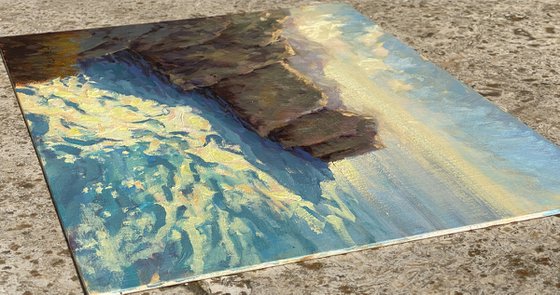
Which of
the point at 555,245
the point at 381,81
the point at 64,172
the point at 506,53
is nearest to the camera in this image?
the point at 555,245

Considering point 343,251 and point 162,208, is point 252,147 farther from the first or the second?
point 343,251

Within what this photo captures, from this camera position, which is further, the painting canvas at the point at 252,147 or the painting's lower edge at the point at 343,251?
the painting canvas at the point at 252,147

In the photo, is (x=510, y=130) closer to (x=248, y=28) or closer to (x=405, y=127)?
(x=405, y=127)

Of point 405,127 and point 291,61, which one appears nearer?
point 405,127

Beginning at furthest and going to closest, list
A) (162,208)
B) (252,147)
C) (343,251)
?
(252,147) < (162,208) < (343,251)

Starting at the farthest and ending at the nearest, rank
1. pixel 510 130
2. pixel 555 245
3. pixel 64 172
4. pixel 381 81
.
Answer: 1. pixel 381 81
2. pixel 510 130
3. pixel 64 172
4. pixel 555 245

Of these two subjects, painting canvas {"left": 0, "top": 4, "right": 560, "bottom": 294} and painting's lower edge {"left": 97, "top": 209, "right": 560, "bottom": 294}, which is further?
painting canvas {"left": 0, "top": 4, "right": 560, "bottom": 294}

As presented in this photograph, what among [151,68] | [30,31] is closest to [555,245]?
[151,68]

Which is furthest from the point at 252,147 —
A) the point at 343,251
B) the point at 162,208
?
the point at 343,251
